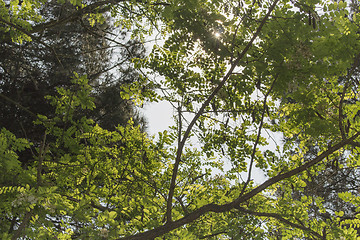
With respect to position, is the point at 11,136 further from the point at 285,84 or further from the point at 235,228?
the point at 285,84

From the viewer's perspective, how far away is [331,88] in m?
4.81

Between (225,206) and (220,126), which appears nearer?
(225,206)

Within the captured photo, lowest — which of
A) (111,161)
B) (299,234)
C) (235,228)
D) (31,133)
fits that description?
(235,228)

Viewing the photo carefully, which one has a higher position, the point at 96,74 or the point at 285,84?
the point at 96,74

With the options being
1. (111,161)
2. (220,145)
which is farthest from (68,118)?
(220,145)

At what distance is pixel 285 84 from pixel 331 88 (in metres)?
1.18

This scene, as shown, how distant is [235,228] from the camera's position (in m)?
4.51

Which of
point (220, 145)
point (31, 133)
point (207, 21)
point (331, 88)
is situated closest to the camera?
point (207, 21)

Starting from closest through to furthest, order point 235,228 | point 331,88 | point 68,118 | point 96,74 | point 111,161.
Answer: point 235,228 < point 331,88 < point 68,118 < point 111,161 < point 96,74

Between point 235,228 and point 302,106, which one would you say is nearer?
point 235,228

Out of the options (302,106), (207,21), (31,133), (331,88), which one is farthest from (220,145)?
(31,133)

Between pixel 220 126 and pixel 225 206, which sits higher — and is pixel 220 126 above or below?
above

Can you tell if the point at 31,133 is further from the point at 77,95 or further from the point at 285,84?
the point at 285,84

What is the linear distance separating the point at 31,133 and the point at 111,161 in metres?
3.73
